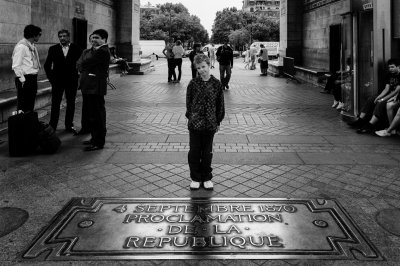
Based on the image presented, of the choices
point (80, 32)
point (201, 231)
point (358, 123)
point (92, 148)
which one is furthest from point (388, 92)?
point (80, 32)

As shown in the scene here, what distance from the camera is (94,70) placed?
6.88 meters

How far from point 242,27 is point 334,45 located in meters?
82.3

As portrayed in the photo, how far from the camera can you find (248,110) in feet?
34.9

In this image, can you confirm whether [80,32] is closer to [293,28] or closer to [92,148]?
Result: [92,148]

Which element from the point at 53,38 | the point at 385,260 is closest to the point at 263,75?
the point at 53,38

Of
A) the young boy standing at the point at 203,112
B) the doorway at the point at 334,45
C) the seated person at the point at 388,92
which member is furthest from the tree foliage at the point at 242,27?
the young boy standing at the point at 203,112

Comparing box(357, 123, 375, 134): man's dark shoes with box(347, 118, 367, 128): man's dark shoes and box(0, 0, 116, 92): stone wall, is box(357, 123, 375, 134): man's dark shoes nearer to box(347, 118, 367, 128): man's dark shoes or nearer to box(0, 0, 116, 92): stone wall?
box(347, 118, 367, 128): man's dark shoes

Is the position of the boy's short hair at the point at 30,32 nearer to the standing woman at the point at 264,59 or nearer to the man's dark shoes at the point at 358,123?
the man's dark shoes at the point at 358,123

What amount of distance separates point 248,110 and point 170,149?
434 cm

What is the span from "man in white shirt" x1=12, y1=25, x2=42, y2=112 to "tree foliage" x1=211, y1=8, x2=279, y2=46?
246ft

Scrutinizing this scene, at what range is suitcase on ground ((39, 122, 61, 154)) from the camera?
255 inches

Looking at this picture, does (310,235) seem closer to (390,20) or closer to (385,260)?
(385,260)

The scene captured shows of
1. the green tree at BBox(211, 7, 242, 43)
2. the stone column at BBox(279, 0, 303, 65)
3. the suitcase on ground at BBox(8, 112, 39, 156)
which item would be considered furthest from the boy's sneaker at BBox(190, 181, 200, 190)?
the green tree at BBox(211, 7, 242, 43)

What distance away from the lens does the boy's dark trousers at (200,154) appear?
15.9 feet
